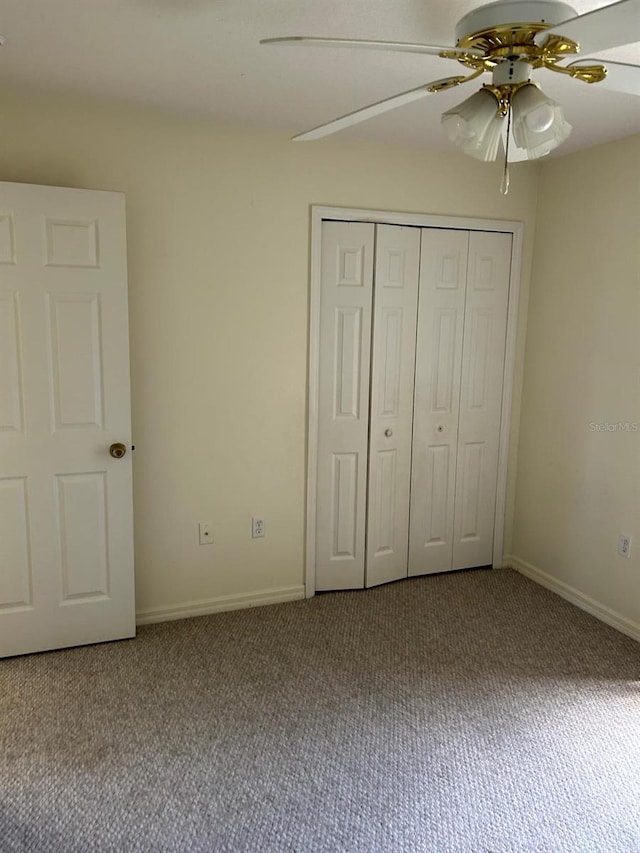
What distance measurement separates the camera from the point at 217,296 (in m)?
3.20

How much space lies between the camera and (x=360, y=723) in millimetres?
2521

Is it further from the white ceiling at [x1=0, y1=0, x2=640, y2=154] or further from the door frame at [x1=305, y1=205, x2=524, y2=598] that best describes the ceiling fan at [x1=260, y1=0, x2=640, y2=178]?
the door frame at [x1=305, y1=205, x2=524, y2=598]

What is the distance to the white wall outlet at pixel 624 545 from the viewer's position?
129 inches

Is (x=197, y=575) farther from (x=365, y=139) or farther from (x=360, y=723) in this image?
(x=365, y=139)

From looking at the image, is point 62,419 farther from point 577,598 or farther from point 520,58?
point 577,598

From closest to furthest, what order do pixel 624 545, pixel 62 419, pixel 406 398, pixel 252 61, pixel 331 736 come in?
pixel 252 61 < pixel 331 736 < pixel 62 419 < pixel 624 545 < pixel 406 398

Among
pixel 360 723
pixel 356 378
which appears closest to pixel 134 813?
pixel 360 723

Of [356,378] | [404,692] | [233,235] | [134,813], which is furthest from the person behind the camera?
[356,378]

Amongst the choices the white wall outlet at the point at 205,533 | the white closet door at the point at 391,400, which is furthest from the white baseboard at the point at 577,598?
the white wall outlet at the point at 205,533

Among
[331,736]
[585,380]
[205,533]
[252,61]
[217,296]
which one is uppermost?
[252,61]

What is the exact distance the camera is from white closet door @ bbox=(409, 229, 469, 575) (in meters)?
3.63

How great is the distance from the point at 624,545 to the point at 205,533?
2109mm

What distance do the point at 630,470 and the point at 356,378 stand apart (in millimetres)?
1446

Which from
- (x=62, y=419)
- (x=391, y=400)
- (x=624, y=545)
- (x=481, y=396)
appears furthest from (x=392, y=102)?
(x=624, y=545)
